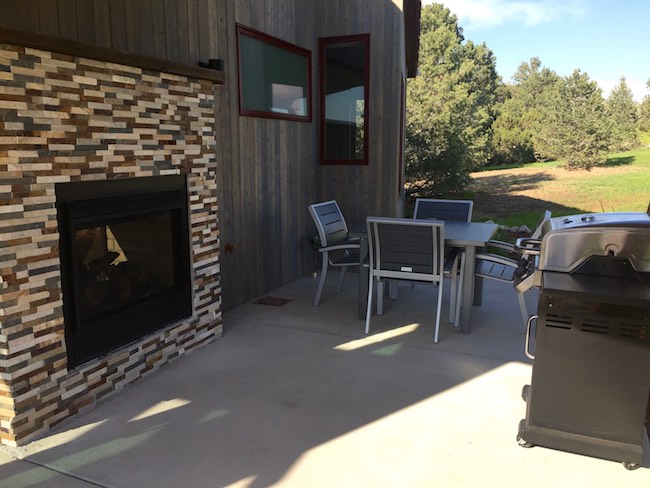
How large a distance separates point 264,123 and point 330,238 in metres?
1.29

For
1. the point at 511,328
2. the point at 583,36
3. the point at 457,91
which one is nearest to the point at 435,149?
the point at 457,91

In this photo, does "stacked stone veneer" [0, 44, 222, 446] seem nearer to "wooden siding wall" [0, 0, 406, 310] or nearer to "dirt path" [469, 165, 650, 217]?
"wooden siding wall" [0, 0, 406, 310]

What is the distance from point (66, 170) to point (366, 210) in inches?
153

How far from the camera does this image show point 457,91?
11.5 meters

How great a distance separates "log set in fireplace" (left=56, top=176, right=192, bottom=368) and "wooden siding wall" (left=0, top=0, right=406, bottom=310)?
922mm

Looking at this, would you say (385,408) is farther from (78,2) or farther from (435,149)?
(435,149)

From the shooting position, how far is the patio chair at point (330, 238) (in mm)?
4652

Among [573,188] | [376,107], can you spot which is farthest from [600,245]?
[573,188]

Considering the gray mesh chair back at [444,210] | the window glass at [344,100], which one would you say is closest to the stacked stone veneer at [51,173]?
the gray mesh chair back at [444,210]

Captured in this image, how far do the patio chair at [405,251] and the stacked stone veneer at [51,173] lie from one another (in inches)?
61.2

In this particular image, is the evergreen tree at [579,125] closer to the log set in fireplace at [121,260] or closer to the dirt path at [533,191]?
the dirt path at [533,191]

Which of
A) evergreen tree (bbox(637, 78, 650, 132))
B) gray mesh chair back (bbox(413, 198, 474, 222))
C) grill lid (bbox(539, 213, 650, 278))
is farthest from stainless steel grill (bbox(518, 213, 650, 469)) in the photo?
evergreen tree (bbox(637, 78, 650, 132))

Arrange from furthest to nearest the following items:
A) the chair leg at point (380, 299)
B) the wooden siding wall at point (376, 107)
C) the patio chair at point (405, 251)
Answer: the wooden siding wall at point (376, 107) → the chair leg at point (380, 299) → the patio chair at point (405, 251)

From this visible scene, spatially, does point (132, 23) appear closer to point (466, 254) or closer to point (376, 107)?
point (466, 254)
